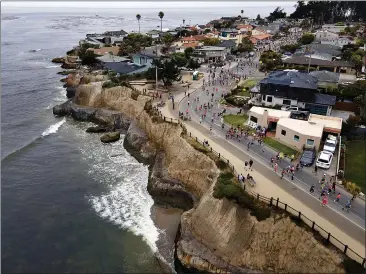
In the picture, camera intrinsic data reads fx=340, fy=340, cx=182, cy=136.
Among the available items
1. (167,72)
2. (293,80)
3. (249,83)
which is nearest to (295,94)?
(293,80)

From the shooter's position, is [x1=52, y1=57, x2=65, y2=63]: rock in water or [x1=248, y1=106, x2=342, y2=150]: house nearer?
[x1=248, y1=106, x2=342, y2=150]: house

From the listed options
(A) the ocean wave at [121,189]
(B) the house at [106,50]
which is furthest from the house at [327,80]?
(B) the house at [106,50]

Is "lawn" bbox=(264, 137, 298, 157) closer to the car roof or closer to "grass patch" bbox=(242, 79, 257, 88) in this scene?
the car roof

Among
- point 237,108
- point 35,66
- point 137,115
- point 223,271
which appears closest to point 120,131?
point 137,115

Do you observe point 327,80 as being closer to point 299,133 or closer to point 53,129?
point 299,133

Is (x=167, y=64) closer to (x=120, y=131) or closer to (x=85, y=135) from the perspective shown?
(x=120, y=131)

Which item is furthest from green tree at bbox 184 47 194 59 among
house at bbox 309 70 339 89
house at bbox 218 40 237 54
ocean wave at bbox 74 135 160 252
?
ocean wave at bbox 74 135 160 252
